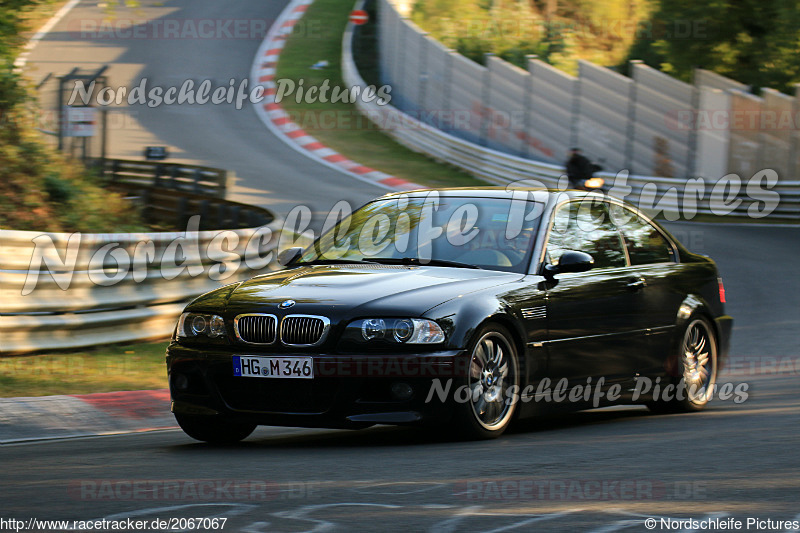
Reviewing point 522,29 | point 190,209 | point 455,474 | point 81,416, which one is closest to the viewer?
point 455,474

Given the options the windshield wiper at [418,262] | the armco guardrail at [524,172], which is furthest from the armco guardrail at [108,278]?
the armco guardrail at [524,172]

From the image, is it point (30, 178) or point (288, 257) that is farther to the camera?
point (30, 178)

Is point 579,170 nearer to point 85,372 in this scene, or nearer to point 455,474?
point 85,372

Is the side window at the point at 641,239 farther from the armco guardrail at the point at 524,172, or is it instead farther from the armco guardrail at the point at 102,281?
the armco guardrail at the point at 524,172

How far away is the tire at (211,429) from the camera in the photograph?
7.35 metres

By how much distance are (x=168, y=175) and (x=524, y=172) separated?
29.9 ft

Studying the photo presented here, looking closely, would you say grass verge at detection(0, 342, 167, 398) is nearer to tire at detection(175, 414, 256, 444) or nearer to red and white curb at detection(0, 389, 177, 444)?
red and white curb at detection(0, 389, 177, 444)

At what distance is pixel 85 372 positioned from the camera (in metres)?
10.3

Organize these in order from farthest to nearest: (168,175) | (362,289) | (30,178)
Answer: (168,175) → (30,178) → (362,289)

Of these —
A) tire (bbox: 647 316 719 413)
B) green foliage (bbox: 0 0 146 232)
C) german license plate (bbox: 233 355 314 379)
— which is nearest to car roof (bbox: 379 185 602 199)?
tire (bbox: 647 316 719 413)

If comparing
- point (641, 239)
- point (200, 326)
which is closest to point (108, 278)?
point (200, 326)

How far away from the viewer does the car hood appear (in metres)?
6.74

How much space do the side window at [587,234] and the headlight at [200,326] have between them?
217 centimetres

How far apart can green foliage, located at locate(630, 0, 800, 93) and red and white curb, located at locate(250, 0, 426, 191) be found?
875 centimetres
